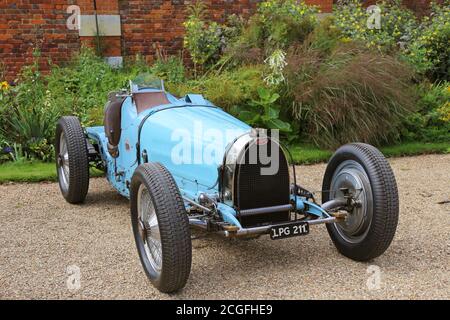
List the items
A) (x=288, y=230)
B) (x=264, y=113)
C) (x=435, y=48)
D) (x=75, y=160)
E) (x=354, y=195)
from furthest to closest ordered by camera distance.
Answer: (x=435, y=48), (x=264, y=113), (x=75, y=160), (x=354, y=195), (x=288, y=230)

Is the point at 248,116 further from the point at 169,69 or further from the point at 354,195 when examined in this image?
the point at 354,195

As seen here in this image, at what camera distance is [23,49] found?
10016 mm

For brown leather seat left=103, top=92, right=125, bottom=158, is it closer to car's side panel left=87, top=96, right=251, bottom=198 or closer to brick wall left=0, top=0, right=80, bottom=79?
car's side panel left=87, top=96, right=251, bottom=198

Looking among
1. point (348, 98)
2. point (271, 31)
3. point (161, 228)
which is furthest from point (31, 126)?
point (161, 228)

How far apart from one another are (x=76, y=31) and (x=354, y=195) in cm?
755

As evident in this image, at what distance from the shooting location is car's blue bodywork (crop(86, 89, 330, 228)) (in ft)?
13.9

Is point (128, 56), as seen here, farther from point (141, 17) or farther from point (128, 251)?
point (128, 251)

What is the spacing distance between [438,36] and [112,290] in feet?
28.3

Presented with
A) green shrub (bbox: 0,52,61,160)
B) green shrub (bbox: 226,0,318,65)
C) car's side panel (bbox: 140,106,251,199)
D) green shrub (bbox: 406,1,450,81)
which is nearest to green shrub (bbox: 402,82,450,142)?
green shrub (bbox: 406,1,450,81)

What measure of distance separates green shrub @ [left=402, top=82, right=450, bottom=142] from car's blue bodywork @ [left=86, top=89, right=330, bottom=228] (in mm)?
4747

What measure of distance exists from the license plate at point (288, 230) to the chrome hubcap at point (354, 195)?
52cm

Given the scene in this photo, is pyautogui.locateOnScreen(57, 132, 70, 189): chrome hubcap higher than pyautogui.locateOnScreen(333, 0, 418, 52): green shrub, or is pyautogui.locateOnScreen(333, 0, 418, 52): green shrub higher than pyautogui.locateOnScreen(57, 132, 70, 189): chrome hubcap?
pyautogui.locateOnScreen(333, 0, 418, 52): green shrub

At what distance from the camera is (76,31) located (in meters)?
10.2
